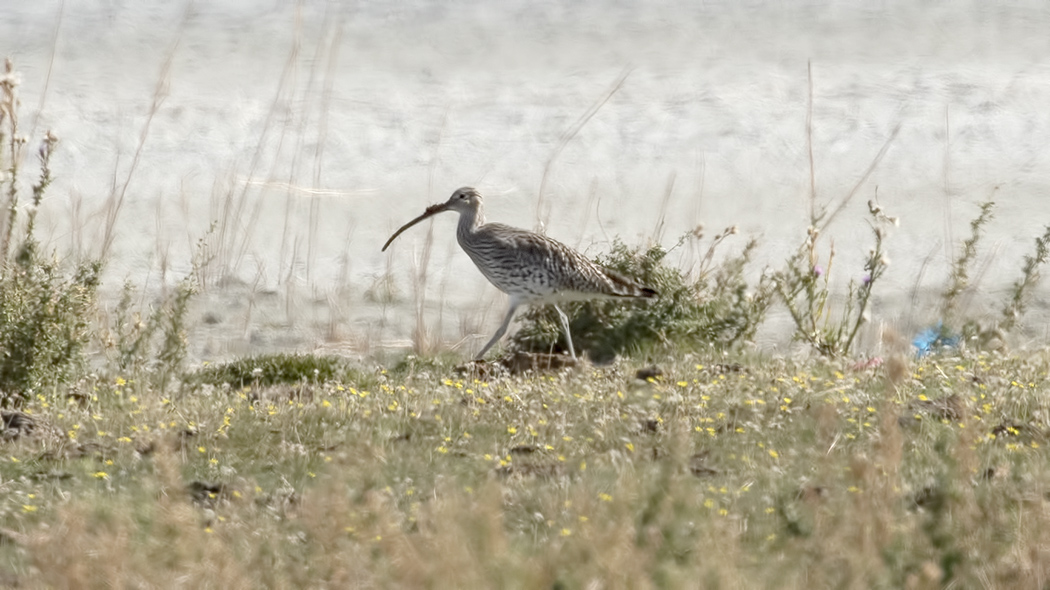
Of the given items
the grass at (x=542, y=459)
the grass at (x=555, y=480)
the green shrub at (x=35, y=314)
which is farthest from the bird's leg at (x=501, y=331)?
the green shrub at (x=35, y=314)

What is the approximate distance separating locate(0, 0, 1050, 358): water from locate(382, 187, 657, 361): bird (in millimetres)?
822

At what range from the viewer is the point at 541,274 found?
866 centimetres

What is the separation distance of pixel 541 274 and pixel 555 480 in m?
3.36

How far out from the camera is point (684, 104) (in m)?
16.4

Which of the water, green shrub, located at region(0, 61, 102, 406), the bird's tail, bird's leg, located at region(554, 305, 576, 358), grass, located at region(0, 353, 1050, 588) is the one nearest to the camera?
grass, located at region(0, 353, 1050, 588)

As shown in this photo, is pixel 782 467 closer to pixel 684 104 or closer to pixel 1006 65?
pixel 684 104

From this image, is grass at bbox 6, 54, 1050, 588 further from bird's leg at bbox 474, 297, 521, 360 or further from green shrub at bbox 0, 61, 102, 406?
bird's leg at bbox 474, 297, 521, 360

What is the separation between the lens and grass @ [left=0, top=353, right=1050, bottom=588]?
3.65m

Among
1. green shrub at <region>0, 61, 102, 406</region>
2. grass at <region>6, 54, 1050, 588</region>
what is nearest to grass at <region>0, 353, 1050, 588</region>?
grass at <region>6, 54, 1050, 588</region>

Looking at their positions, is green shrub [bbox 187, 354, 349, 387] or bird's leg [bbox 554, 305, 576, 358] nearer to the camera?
green shrub [bbox 187, 354, 349, 387]

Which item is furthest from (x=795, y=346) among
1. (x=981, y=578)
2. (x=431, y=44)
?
(x=431, y=44)

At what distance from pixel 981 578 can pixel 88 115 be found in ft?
42.3

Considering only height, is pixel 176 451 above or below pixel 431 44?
below

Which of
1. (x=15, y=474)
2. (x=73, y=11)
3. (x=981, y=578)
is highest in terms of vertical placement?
(x=73, y=11)
